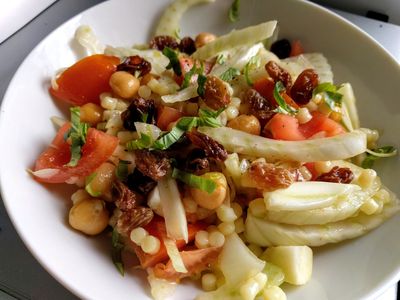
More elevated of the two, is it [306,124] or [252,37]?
[252,37]

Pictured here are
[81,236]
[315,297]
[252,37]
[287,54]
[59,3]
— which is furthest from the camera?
[59,3]

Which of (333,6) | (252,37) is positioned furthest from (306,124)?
(333,6)

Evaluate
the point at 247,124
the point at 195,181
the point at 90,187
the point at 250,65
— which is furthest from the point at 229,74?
the point at 90,187

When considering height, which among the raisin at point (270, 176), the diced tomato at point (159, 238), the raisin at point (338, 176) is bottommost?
the raisin at point (338, 176)

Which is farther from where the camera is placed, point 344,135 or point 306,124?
point 306,124

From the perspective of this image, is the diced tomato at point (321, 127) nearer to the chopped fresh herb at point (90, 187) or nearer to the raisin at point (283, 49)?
the raisin at point (283, 49)

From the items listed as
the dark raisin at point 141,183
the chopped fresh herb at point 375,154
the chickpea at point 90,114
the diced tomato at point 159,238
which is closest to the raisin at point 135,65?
the chickpea at point 90,114

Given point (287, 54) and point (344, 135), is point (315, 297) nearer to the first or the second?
point (344, 135)

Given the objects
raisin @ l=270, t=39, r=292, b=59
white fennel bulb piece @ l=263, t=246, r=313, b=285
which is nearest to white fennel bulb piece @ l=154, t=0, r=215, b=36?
raisin @ l=270, t=39, r=292, b=59
